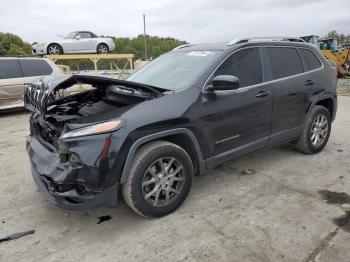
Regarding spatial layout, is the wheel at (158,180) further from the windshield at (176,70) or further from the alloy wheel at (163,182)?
the windshield at (176,70)

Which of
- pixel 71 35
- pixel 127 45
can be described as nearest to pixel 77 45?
pixel 71 35

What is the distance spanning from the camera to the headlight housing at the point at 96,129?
285 centimetres

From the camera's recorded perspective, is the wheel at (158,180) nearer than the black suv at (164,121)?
No

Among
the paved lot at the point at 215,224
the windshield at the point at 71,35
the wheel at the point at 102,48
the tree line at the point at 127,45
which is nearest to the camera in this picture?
the paved lot at the point at 215,224

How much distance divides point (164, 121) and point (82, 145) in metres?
0.80

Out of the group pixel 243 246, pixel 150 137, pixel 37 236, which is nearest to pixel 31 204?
pixel 37 236

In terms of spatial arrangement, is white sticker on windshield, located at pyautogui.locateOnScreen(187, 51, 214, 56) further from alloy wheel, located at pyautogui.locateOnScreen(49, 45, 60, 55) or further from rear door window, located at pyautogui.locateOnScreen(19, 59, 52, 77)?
alloy wheel, located at pyautogui.locateOnScreen(49, 45, 60, 55)

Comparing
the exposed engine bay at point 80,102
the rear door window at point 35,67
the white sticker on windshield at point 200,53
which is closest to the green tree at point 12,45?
the rear door window at point 35,67

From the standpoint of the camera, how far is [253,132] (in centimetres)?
401

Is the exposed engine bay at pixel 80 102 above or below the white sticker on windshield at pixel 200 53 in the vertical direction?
below

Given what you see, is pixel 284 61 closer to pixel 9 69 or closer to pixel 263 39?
pixel 263 39

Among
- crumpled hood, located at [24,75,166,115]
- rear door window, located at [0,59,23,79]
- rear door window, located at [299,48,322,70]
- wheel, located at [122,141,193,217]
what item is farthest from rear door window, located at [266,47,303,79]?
rear door window, located at [0,59,23,79]

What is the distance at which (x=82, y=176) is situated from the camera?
2822 millimetres

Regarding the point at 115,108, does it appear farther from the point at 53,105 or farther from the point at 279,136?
the point at 279,136
